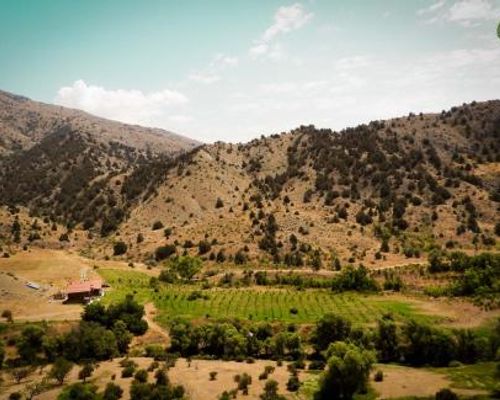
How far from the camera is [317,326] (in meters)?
77.5

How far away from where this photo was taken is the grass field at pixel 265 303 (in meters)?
89.2

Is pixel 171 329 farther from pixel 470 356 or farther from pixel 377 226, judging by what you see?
pixel 377 226

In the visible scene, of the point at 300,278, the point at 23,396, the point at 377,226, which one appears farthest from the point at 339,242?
the point at 23,396

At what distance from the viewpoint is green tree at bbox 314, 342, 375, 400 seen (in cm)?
5972

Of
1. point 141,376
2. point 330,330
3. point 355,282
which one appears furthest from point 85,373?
point 355,282

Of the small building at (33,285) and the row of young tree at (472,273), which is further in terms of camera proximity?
the small building at (33,285)

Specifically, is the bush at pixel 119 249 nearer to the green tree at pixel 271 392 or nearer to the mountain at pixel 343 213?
the mountain at pixel 343 213

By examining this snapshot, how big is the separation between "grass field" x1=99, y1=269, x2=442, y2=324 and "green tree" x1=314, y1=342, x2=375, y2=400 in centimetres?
2358

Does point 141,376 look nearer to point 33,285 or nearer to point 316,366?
point 316,366

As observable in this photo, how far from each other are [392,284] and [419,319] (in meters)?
22.2

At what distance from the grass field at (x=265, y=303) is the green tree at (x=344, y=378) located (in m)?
23.6

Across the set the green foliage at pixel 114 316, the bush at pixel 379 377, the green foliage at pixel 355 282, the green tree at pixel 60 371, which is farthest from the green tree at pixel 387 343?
the green tree at pixel 60 371

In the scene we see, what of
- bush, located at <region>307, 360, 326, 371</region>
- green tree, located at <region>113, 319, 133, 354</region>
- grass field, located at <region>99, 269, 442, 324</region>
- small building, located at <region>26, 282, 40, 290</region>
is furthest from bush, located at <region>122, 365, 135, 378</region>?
small building, located at <region>26, 282, 40, 290</region>

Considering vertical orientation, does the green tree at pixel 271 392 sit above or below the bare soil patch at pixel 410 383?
below
